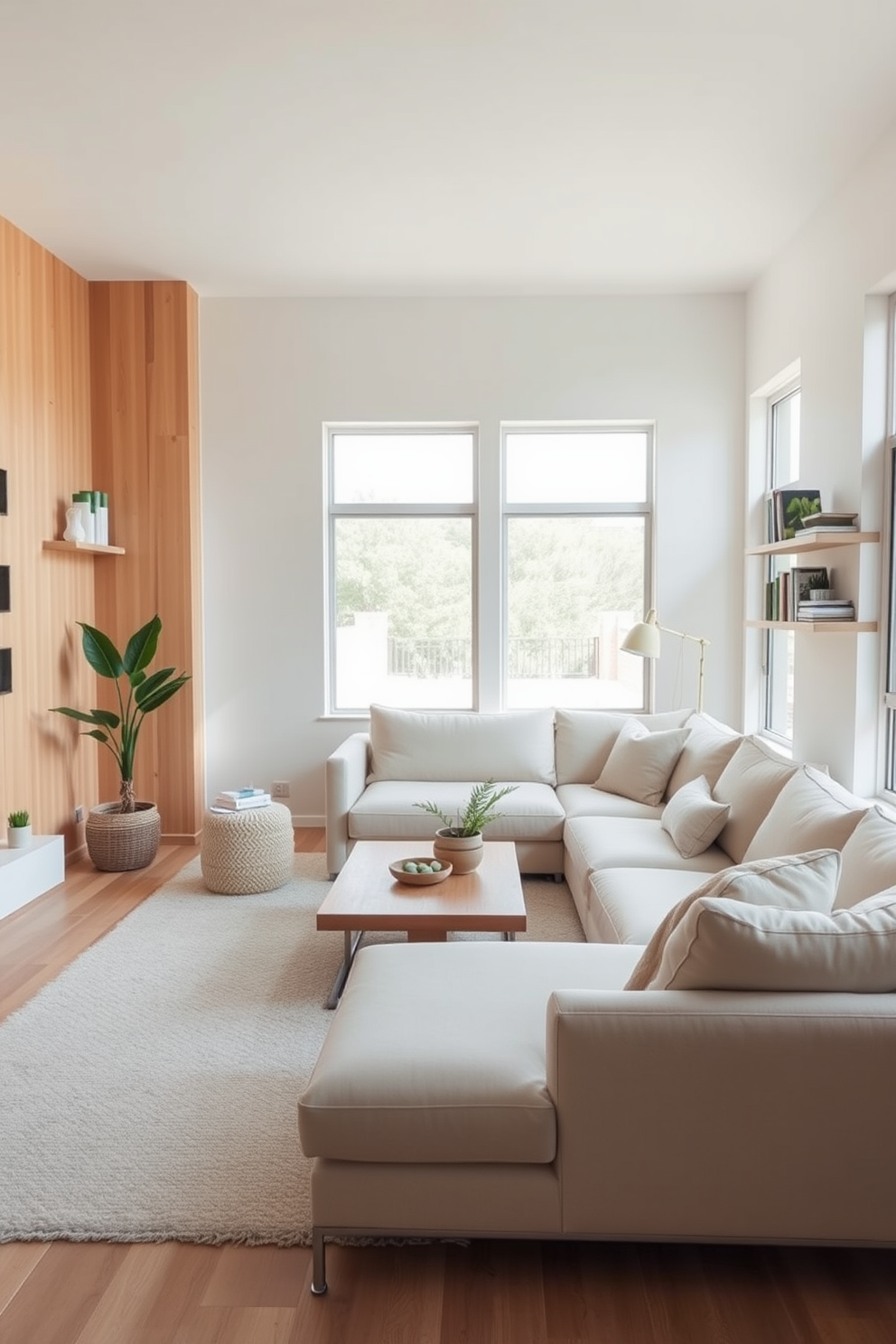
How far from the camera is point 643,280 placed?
522 cm

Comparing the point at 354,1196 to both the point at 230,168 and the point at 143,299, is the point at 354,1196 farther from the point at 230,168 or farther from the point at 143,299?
the point at 143,299

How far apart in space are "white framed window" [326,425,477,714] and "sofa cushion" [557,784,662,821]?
1.19m

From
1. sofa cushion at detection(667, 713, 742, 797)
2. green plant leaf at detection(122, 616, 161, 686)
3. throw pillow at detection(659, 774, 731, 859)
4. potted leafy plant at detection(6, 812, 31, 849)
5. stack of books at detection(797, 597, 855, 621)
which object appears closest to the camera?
throw pillow at detection(659, 774, 731, 859)

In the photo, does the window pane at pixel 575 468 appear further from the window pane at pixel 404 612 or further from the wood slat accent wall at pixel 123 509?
the wood slat accent wall at pixel 123 509

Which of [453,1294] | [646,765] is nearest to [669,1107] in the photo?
[453,1294]

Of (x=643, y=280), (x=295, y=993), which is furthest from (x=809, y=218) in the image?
(x=295, y=993)

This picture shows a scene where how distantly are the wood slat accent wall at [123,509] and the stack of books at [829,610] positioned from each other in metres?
3.24

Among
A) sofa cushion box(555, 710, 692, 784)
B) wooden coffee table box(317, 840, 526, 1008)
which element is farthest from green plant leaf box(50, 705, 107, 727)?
sofa cushion box(555, 710, 692, 784)

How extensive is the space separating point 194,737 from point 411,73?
3501 millimetres

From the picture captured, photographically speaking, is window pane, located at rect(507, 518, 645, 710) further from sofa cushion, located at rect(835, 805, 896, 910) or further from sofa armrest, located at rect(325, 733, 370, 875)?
sofa cushion, located at rect(835, 805, 896, 910)

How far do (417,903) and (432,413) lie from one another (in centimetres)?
322

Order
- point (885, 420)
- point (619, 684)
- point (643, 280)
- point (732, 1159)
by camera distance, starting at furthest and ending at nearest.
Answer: point (619, 684) < point (643, 280) < point (885, 420) < point (732, 1159)

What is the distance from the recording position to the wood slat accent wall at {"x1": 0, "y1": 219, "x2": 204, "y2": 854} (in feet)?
16.0

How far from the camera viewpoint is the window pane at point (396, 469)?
5.64m
